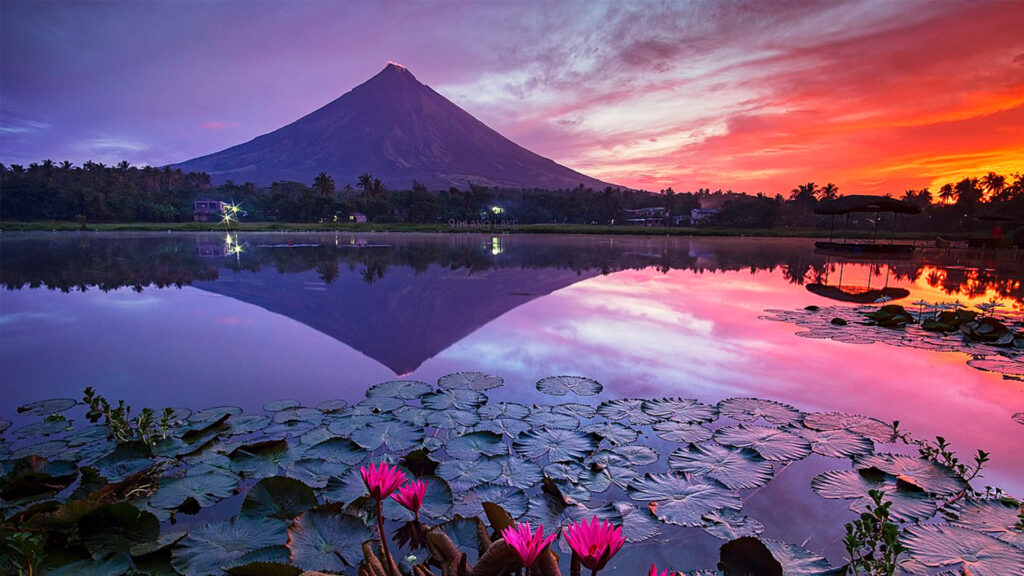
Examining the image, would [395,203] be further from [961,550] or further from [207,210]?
[961,550]

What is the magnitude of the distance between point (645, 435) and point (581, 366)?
5.55 feet

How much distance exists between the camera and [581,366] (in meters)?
4.99

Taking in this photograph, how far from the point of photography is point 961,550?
2.01m

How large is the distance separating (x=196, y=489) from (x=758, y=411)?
4.07 metres

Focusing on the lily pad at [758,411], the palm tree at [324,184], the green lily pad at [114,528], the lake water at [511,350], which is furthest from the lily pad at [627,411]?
the palm tree at [324,184]

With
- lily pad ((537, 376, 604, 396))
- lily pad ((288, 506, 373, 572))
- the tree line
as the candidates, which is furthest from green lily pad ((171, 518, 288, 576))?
the tree line

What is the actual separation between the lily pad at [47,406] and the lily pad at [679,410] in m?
4.89

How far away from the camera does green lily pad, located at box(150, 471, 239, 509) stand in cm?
238

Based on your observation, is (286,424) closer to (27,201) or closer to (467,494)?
(467,494)

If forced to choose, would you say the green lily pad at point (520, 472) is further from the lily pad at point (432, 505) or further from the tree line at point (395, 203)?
the tree line at point (395, 203)

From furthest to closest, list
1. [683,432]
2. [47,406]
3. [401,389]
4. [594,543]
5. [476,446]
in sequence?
[401,389] → [47,406] → [683,432] → [476,446] → [594,543]

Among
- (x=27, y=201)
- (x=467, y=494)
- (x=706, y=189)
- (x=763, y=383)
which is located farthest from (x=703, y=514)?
(x=706, y=189)

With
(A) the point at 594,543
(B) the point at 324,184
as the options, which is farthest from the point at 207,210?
(A) the point at 594,543

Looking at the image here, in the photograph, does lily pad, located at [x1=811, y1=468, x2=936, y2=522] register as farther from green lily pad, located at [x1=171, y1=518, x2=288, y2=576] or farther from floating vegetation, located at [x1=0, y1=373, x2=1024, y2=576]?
green lily pad, located at [x1=171, y1=518, x2=288, y2=576]
